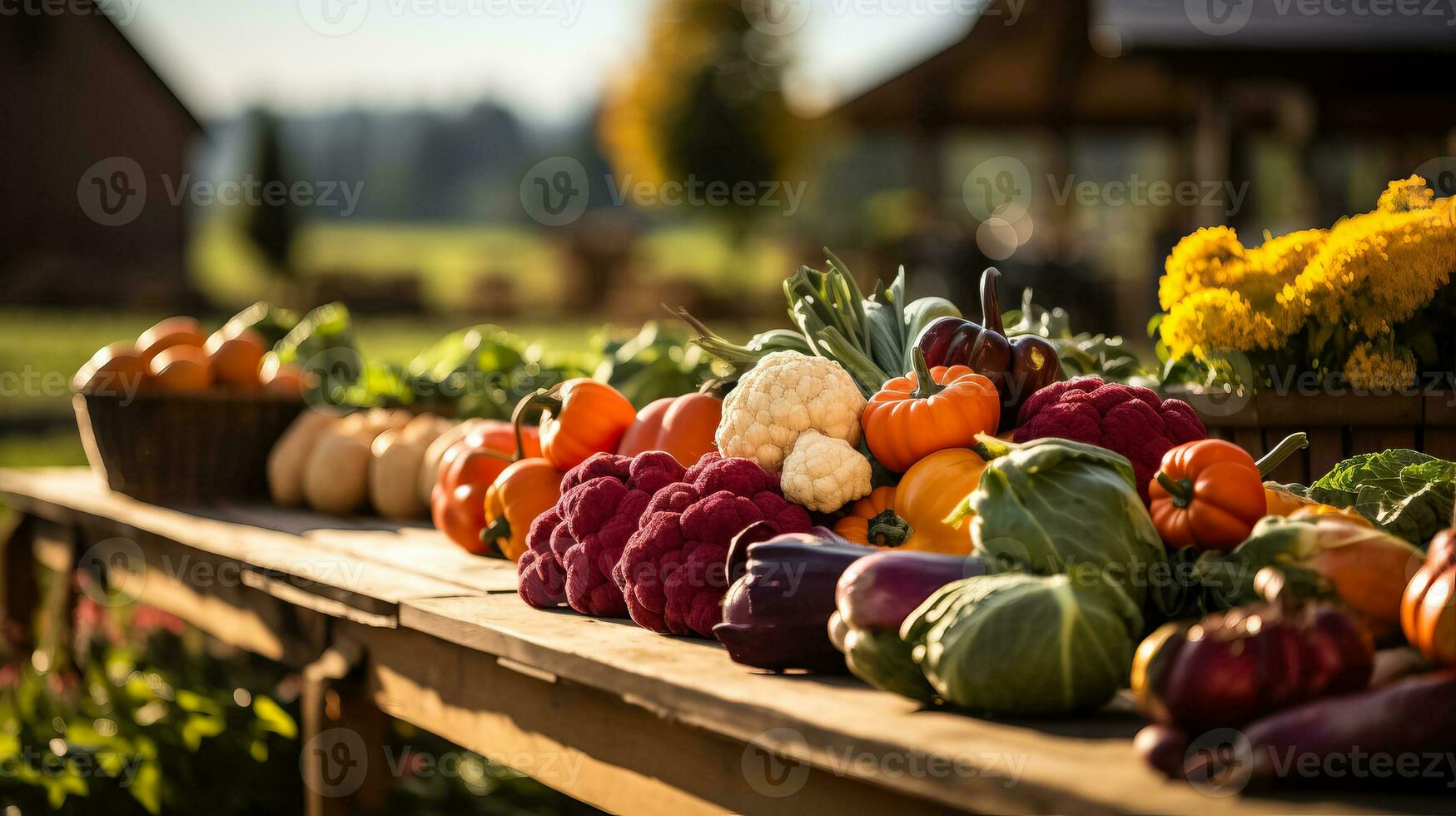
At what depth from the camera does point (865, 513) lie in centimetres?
216

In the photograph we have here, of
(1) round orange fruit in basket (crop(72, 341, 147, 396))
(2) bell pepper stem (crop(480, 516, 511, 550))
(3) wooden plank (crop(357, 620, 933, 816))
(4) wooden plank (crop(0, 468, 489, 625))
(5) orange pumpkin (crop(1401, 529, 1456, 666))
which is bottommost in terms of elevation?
(3) wooden plank (crop(357, 620, 933, 816))

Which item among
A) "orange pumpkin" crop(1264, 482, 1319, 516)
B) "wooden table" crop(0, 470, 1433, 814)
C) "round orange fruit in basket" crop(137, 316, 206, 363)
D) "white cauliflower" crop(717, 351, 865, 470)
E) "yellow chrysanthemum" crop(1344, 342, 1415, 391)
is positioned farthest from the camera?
"round orange fruit in basket" crop(137, 316, 206, 363)

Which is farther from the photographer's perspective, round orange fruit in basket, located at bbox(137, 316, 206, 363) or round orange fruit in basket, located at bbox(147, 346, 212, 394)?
round orange fruit in basket, located at bbox(137, 316, 206, 363)

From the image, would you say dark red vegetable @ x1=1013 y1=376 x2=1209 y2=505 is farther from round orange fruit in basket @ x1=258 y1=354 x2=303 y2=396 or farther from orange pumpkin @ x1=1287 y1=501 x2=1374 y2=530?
round orange fruit in basket @ x1=258 y1=354 x2=303 y2=396

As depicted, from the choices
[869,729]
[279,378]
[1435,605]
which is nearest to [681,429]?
[869,729]

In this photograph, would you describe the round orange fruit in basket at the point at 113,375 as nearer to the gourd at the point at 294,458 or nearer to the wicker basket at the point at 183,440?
the wicker basket at the point at 183,440

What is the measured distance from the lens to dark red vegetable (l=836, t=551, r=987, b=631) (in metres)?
1.53

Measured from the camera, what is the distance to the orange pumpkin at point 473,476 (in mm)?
2955

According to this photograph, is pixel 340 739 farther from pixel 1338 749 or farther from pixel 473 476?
pixel 1338 749

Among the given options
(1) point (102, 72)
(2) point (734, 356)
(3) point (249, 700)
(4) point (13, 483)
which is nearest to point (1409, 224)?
(2) point (734, 356)

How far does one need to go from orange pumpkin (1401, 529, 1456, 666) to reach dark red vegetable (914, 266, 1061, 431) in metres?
0.98

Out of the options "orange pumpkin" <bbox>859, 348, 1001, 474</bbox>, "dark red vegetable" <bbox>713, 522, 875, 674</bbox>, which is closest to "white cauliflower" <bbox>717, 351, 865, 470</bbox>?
"orange pumpkin" <bbox>859, 348, 1001, 474</bbox>

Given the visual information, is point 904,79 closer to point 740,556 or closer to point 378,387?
point 378,387

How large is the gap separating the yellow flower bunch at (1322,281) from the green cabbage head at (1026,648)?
1459 millimetres
